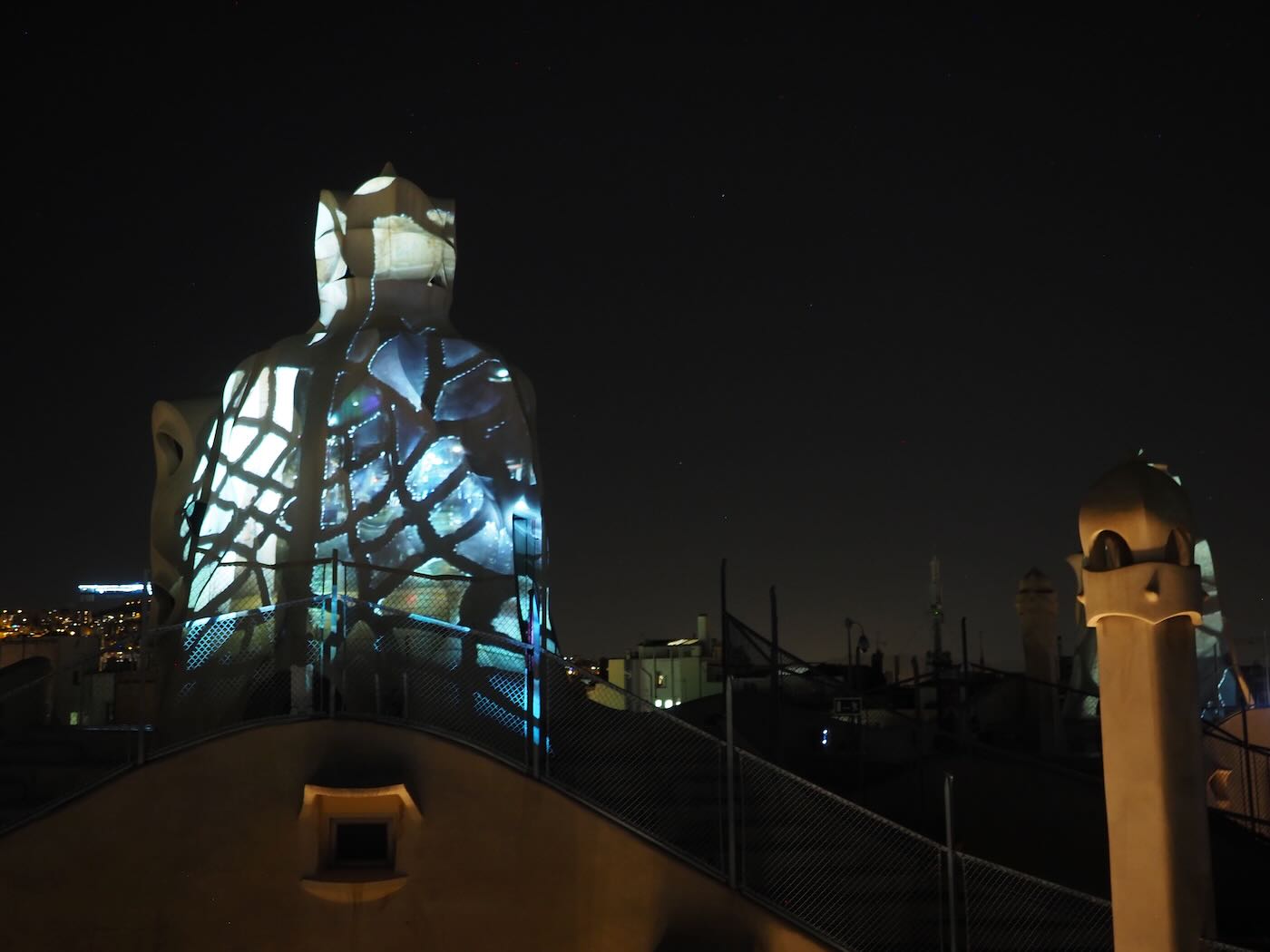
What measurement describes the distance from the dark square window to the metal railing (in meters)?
0.94

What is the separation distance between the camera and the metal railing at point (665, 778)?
11742mm

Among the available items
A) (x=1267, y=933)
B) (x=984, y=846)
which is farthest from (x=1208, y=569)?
(x=1267, y=933)

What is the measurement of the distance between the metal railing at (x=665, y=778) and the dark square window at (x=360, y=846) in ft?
3.08

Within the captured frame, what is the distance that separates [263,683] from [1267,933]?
9.84 meters

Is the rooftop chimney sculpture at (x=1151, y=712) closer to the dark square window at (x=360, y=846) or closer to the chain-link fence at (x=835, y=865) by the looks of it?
the chain-link fence at (x=835, y=865)

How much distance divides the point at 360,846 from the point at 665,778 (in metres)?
2.70

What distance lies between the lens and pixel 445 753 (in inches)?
488

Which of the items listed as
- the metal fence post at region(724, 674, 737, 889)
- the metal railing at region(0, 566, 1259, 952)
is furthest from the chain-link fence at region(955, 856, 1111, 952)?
the metal fence post at region(724, 674, 737, 889)

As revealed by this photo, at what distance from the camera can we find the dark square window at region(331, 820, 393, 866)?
12.4m

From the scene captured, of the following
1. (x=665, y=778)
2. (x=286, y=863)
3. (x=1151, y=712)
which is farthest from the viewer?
Answer: (x=665, y=778)

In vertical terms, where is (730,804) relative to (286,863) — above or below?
above

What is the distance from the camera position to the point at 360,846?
12438 mm

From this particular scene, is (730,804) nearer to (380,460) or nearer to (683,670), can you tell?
(380,460)

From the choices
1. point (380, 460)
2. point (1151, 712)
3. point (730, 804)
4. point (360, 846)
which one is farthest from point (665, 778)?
point (380, 460)
